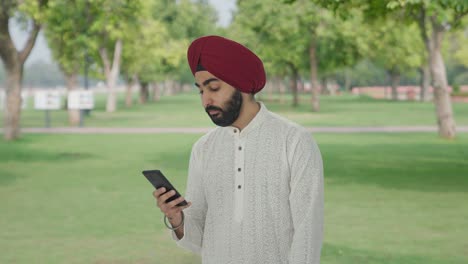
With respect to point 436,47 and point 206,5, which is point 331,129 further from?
point 206,5

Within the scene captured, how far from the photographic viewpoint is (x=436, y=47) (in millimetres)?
26000

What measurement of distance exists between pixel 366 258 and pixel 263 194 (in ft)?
18.3

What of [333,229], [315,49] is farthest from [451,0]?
[315,49]

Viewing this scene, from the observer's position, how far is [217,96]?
11.1ft

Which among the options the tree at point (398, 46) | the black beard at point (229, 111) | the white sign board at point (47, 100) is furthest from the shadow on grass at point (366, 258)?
the tree at point (398, 46)

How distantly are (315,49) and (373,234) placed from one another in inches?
1578

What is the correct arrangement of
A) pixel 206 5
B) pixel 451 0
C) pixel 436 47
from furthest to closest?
1. pixel 206 5
2. pixel 436 47
3. pixel 451 0

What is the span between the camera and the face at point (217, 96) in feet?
11.0

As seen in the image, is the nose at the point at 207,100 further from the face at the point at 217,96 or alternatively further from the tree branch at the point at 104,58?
the tree branch at the point at 104,58

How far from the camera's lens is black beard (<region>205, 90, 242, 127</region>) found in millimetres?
3385

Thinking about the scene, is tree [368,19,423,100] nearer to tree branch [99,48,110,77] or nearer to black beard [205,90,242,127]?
tree branch [99,48,110,77]

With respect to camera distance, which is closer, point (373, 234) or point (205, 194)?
point (205, 194)

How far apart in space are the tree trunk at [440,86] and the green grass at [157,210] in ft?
8.06

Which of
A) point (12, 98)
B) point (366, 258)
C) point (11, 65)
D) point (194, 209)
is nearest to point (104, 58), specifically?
point (12, 98)
